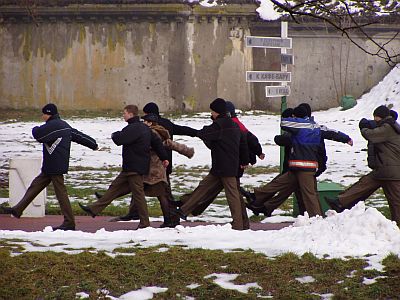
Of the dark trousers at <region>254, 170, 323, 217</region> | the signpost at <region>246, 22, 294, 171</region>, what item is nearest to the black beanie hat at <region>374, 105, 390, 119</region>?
the dark trousers at <region>254, 170, 323, 217</region>

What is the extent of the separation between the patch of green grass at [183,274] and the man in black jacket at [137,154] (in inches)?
113

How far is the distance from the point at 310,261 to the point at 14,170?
21.4ft

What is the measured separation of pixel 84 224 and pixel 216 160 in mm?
2222

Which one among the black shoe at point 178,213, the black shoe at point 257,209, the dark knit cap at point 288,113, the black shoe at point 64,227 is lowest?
the black shoe at point 257,209

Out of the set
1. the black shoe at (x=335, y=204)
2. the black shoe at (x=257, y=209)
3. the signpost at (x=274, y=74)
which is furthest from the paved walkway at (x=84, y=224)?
the signpost at (x=274, y=74)

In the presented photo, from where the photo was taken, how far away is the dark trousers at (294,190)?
45.7ft

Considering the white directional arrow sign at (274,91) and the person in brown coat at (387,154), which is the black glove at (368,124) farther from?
the white directional arrow sign at (274,91)

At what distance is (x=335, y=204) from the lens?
46.4 ft

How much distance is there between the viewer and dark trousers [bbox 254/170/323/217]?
45.7 feet

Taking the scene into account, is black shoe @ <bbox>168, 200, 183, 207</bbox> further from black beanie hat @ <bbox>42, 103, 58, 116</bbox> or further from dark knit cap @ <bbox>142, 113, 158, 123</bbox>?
black beanie hat @ <bbox>42, 103, 58, 116</bbox>

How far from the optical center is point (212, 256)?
409 inches

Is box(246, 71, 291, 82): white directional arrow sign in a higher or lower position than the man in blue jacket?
higher

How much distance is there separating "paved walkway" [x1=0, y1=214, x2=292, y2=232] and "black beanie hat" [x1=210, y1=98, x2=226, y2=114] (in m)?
1.79

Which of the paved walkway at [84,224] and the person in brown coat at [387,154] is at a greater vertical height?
the person in brown coat at [387,154]
